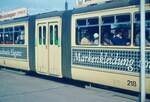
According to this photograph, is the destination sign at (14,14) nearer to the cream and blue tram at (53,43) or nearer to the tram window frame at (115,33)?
the cream and blue tram at (53,43)

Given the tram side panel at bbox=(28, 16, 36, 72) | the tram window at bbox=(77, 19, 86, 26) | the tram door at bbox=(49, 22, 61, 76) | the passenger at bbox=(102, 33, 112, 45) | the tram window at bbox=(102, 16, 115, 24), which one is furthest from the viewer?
the tram side panel at bbox=(28, 16, 36, 72)

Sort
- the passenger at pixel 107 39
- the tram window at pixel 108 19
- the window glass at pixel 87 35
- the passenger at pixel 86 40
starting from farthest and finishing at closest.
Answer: the passenger at pixel 86 40 → the window glass at pixel 87 35 → the passenger at pixel 107 39 → the tram window at pixel 108 19

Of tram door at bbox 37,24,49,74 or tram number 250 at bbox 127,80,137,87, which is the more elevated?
tram door at bbox 37,24,49,74

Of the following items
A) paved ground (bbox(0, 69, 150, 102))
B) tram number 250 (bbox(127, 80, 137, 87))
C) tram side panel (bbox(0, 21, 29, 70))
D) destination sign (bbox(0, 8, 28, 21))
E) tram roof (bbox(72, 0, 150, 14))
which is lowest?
paved ground (bbox(0, 69, 150, 102))

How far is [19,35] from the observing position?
1891 centimetres

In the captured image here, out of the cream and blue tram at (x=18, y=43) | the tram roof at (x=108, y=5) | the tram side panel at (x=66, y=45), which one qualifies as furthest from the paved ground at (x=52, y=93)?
the cream and blue tram at (x=18, y=43)

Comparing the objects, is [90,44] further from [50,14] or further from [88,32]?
[50,14]

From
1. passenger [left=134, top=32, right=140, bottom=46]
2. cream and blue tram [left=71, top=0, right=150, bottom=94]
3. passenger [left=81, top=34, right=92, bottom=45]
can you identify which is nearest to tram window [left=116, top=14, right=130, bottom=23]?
cream and blue tram [left=71, top=0, right=150, bottom=94]

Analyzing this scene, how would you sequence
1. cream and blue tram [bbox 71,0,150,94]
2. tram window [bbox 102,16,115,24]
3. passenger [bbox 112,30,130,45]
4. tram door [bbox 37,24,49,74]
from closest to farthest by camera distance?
1. cream and blue tram [bbox 71,0,150,94]
2. passenger [bbox 112,30,130,45]
3. tram window [bbox 102,16,115,24]
4. tram door [bbox 37,24,49,74]

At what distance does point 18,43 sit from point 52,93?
7515 millimetres

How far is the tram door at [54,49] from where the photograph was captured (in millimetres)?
14795

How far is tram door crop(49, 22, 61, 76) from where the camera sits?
14.8 m

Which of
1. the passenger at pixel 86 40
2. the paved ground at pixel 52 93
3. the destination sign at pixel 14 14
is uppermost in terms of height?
the destination sign at pixel 14 14

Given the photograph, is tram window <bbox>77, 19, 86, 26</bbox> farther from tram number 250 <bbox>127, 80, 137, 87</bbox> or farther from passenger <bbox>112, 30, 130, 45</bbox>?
tram number 250 <bbox>127, 80, 137, 87</bbox>
